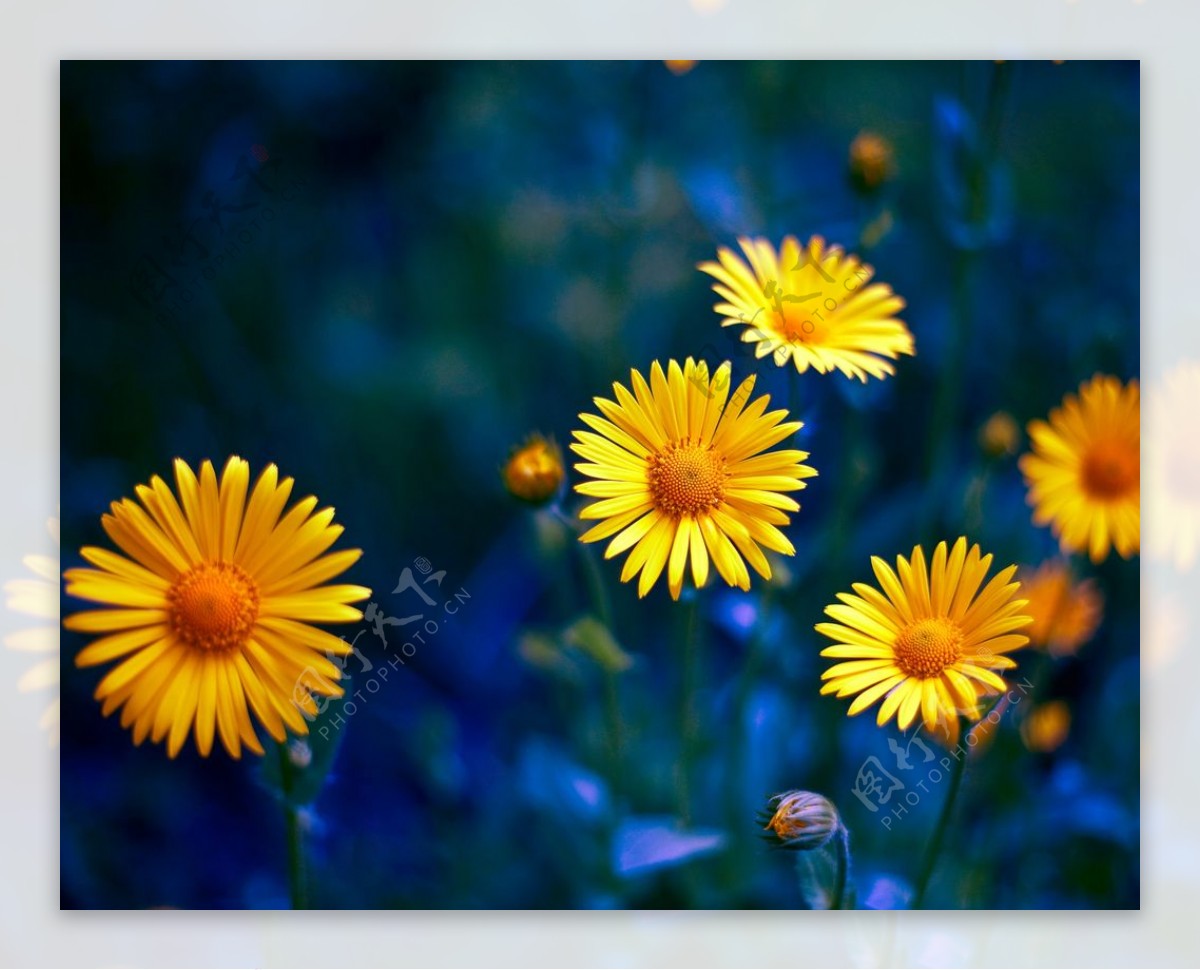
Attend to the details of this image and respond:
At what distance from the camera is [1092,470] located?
1298 mm

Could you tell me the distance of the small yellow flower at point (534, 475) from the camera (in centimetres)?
109

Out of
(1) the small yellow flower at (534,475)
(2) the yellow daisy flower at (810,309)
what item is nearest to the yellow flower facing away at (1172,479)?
(2) the yellow daisy flower at (810,309)

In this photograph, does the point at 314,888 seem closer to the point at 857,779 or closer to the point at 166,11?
the point at 857,779

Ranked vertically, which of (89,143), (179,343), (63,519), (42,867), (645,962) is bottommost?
(645,962)

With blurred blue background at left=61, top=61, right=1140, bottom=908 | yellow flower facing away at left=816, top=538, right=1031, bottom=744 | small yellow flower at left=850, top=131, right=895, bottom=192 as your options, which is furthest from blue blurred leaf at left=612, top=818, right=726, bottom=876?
small yellow flower at left=850, top=131, right=895, bottom=192

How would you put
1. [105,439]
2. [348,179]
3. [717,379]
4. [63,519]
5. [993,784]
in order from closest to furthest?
[717,379] < [63,519] < [105,439] < [993,784] < [348,179]

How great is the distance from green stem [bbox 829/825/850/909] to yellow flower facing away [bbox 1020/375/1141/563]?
0.52 metres

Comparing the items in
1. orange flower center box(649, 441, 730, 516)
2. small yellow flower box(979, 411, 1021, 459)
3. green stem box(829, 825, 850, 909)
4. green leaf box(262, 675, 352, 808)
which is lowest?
green stem box(829, 825, 850, 909)

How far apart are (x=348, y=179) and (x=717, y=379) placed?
0.76m

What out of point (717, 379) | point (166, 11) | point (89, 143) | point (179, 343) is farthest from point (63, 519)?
point (717, 379)

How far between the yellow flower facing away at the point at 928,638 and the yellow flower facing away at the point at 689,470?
0.12 meters

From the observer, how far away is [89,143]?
4.09ft

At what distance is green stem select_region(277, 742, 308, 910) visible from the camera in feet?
3.42

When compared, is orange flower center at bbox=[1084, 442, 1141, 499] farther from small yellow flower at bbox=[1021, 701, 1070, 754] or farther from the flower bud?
the flower bud
